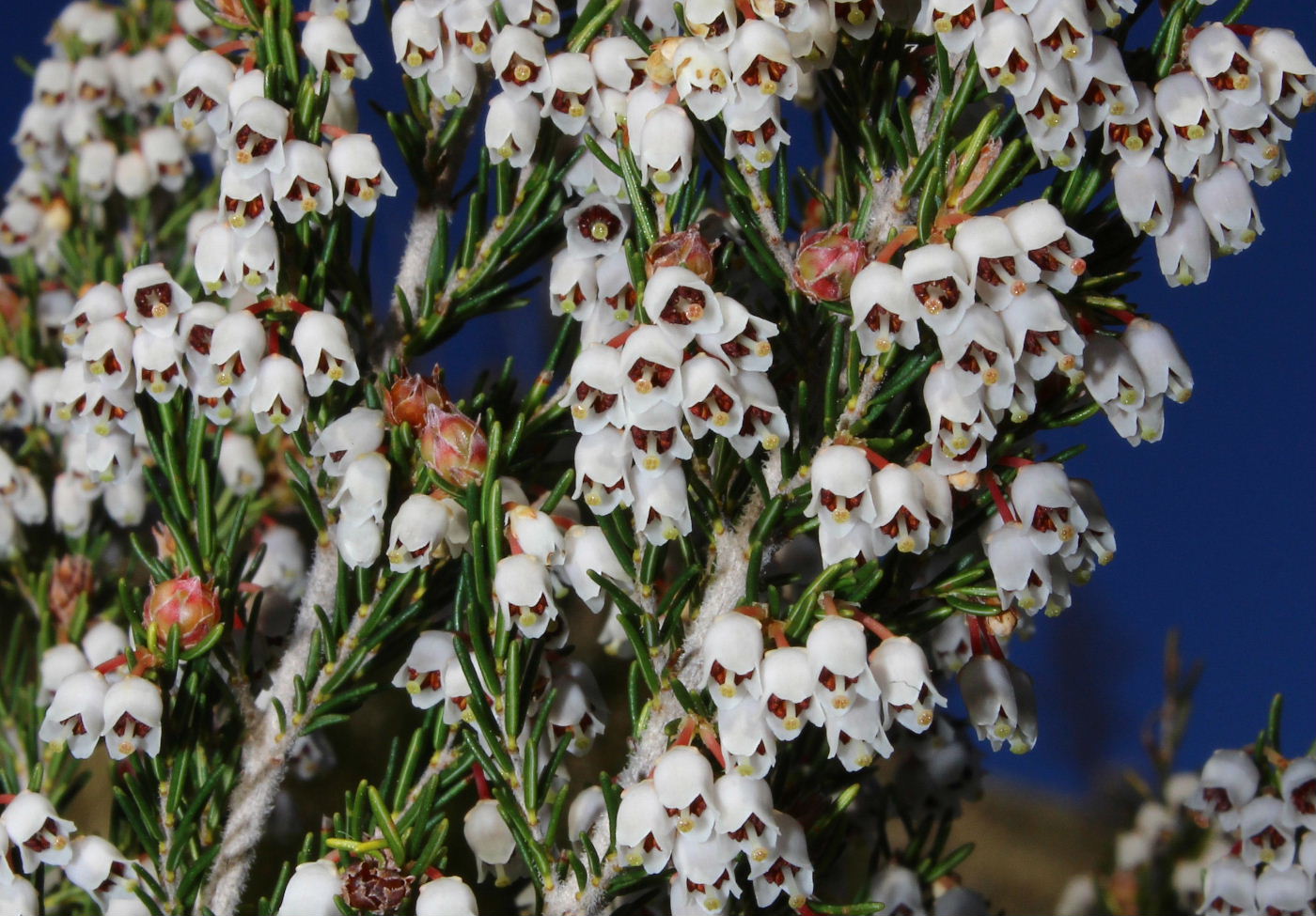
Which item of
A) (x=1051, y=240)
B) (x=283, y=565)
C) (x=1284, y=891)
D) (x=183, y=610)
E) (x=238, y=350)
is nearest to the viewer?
(x=1051, y=240)

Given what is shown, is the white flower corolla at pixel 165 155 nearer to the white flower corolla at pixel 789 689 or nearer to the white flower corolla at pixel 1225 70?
the white flower corolla at pixel 789 689

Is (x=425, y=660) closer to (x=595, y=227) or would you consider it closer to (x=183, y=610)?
(x=183, y=610)

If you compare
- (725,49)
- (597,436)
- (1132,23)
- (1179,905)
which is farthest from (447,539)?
(1179,905)

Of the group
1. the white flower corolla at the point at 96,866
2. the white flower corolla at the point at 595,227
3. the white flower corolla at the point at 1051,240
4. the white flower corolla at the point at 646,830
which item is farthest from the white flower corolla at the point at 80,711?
the white flower corolla at the point at 1051,240

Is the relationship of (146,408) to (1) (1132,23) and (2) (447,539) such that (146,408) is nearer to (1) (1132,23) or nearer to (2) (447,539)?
(2) (447,539)

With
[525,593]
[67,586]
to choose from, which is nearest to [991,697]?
[525,593]

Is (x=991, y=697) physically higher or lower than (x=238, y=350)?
lower
